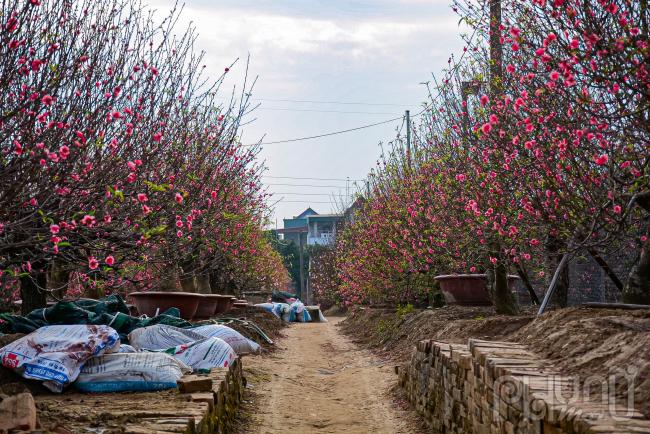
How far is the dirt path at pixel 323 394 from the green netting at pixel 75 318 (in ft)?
5.70

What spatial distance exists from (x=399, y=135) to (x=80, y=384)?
13111mm

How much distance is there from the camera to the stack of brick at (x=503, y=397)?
148 inches

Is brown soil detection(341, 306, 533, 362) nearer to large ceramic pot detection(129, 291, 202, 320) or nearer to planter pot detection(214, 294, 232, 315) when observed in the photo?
planter pot detection(214, 294, 232, 315)

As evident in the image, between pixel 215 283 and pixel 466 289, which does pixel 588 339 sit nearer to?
pixel 466 289

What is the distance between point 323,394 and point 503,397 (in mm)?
5682

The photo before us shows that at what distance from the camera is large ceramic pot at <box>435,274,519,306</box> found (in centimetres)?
1359

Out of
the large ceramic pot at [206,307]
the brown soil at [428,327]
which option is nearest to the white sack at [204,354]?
the brown soil at [428,327]

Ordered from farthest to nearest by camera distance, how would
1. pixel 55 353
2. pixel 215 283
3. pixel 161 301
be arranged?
pixel 215 283
pixel 161 301
pixel 55 353

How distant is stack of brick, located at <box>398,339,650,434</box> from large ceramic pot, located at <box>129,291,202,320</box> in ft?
17.1

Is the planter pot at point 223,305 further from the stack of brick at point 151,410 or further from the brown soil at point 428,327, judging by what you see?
the stack of brick at point 151,410

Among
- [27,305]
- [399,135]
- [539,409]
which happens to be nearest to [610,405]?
[539,409]

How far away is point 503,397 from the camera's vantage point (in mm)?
5098

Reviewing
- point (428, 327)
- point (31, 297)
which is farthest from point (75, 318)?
point (428, 327)

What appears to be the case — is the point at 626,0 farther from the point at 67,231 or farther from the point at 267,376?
the point at 267,376
